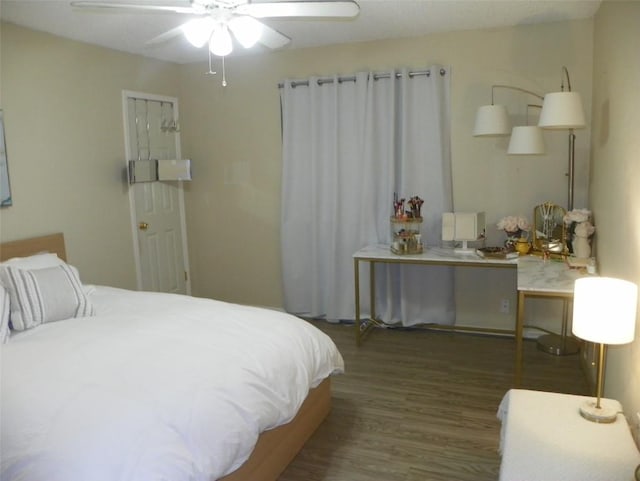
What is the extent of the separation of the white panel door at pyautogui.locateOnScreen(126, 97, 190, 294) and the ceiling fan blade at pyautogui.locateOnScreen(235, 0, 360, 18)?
2385 mm

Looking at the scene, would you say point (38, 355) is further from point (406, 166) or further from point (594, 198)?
point (594, 198)

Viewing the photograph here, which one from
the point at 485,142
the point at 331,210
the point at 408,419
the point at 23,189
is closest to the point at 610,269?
the point at 408,419

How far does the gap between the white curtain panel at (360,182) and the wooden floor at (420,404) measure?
367mm

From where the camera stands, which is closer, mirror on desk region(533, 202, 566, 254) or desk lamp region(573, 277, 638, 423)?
desk lamp region(573, 277, 638, 423)

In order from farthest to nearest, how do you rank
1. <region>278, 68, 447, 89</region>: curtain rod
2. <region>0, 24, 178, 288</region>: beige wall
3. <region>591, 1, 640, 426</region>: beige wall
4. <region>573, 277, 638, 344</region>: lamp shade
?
<region>278, 68, 447, 89</region>: curtain rod → <region>0, 24, 178, 288</region>: beige wall → <region>591, 1, 640, 426</region>: beige wall → <region>573, 277, 638, 344</region>: lamp shade

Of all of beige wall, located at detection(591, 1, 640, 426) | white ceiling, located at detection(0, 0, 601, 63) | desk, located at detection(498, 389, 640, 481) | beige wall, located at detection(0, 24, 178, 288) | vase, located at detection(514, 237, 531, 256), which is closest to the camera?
desk, located at detection(498, 389, 640, 481)

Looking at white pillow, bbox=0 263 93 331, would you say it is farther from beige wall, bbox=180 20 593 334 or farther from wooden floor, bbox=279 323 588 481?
beige wall, bbox=180 20 593 334

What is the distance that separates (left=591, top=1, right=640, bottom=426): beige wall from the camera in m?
2.13

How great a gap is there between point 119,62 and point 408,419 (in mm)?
3585

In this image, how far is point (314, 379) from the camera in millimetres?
2664

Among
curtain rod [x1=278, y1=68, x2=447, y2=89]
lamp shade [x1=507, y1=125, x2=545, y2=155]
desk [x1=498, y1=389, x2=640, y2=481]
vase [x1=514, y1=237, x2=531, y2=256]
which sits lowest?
desk [x1=498, y1=389, x2=640, y2=481]

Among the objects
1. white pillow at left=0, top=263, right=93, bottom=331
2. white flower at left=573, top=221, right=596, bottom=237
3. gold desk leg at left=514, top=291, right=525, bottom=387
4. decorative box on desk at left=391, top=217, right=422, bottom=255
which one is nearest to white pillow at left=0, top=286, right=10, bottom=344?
white pillow at left=0, top=263, right=93, bottom=331

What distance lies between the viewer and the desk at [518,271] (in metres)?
2.87

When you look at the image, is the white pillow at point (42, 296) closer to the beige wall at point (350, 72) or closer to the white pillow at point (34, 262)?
the white pillow at point (34, 262)
